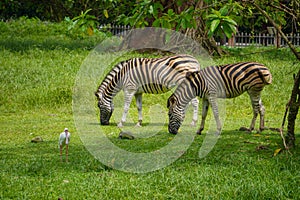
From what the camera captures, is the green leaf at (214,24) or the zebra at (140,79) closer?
the green leaf at (214,24)

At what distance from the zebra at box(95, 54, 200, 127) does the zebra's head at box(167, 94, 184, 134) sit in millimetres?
1864

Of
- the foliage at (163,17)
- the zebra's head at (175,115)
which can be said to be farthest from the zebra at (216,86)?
the foliage at (163,17)

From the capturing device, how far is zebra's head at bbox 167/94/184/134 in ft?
33.6

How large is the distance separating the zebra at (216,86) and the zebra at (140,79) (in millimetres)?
1487

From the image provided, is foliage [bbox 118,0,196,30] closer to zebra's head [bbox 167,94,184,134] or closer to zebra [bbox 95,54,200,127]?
zebra's head [bbox 167,94,184,134]

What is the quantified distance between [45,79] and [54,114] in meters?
2.90

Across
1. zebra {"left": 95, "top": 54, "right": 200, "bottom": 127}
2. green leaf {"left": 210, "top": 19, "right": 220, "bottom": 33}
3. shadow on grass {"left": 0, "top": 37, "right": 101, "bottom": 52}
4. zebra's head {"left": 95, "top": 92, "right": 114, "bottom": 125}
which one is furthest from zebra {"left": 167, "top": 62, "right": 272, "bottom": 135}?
shadow on grass {"left": 0, "top": 37, "right": 101, "bottom": 52}

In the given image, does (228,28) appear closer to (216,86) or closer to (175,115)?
(175,115)

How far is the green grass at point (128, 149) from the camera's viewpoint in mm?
6500

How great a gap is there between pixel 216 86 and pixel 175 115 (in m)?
0.88

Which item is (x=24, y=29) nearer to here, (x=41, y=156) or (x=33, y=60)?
(x=33, y=60)

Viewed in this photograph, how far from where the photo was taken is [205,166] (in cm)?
759

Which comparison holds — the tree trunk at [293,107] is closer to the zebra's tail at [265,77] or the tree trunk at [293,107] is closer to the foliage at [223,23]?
the foliage at [223,23]

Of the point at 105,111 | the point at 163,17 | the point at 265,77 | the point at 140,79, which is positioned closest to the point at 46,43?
the point at 105,111
